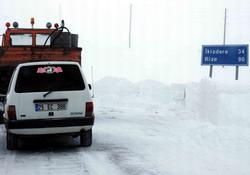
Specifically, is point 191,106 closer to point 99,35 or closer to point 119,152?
point 119,152

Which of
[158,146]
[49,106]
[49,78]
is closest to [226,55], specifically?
[158,146]

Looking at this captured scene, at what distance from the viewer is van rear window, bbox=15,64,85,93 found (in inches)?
378

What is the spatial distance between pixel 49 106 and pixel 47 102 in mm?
84

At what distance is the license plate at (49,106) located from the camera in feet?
31.2

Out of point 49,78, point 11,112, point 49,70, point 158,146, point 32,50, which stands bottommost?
point 158,146

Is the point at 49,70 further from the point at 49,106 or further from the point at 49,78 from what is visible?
the point at 49,106

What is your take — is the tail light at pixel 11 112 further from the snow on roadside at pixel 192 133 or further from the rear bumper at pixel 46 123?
the snow on roadside at pixel 192 133

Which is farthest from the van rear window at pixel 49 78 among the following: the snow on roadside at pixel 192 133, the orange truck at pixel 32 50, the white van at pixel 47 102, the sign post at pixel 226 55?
the sign post at pixel 226 55

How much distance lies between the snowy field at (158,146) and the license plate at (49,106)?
2.82ft

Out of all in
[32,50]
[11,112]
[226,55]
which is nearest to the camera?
[11,112]

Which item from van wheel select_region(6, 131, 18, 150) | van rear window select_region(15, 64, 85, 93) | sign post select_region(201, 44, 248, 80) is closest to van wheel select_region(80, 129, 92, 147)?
van rear window select_region(15, 64, 85, 93)

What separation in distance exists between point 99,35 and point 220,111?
48.7m

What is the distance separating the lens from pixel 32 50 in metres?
Answer: 13.6

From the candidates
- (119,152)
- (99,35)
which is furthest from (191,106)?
(99,35)
